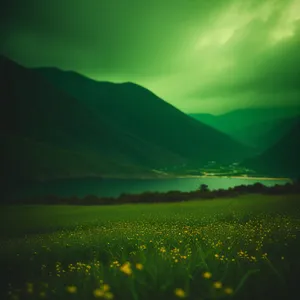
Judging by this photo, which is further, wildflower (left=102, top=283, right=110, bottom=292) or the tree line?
the tree line

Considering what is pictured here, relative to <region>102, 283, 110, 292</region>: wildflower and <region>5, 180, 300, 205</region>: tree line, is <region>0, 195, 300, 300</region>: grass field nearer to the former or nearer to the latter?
<region>102, 283, 110, 292</region>: wildflower

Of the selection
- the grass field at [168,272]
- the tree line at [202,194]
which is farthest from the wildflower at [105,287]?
the tree line at [202,194]

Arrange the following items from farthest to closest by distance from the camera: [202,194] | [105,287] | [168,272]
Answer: [202,194], [168,272], [105,287]

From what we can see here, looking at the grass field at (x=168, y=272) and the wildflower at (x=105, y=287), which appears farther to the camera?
the grass field at (x=168, y=272)


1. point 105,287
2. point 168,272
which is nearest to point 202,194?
point 168,272

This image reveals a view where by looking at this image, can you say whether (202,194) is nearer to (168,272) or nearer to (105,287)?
(168,272)

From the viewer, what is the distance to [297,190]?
3997 cm

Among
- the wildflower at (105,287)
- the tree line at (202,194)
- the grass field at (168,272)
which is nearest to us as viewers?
the wildflower at (105,287)

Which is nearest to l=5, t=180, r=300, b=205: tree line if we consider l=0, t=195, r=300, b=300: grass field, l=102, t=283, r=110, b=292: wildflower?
l=0, t=195, r=300, b=300: grass field

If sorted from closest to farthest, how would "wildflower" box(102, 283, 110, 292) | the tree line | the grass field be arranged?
"wildflower" box(102, 283, 110, 292) < the grass field < the tree line

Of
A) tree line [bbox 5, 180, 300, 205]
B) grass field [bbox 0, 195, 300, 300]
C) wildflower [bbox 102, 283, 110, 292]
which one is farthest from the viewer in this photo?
tree line [bbox 5, 180, 300, 205]

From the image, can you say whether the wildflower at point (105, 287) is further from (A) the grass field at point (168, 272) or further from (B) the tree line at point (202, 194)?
(B) the tree line at point (202, 194)

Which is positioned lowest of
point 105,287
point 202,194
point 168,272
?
point 168,272

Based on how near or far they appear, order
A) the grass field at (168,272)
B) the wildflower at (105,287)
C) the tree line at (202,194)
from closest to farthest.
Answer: the wildflower at (105,287) → the grass field at (168,272) → the tree line at (202,194)
